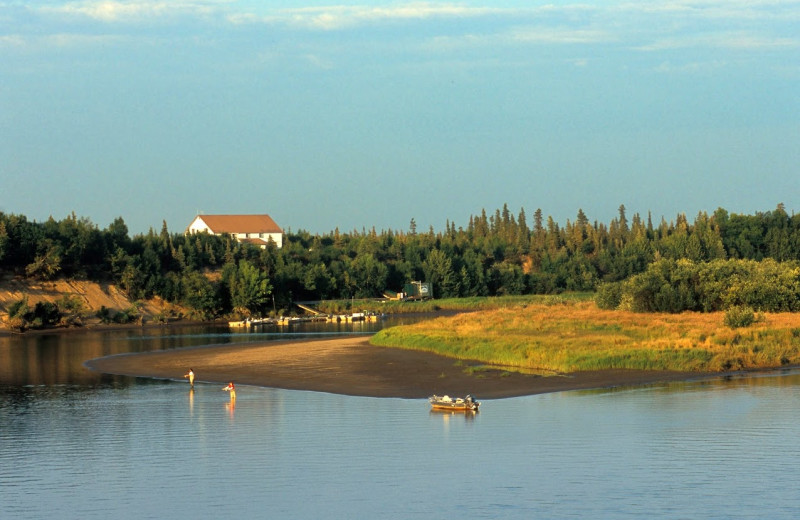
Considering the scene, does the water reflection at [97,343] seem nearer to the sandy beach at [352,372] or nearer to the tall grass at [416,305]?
the sandy beach at [352,372]

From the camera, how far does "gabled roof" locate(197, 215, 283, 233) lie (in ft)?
505

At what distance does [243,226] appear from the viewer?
155 meters

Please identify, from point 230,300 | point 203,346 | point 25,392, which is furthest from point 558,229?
point 25,392

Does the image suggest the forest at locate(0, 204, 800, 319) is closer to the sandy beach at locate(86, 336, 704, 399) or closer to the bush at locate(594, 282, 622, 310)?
the bush at locate(594, 282, 622, 310)

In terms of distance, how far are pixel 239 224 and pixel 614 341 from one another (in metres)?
114

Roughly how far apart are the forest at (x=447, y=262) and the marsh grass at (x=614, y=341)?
7.57 m

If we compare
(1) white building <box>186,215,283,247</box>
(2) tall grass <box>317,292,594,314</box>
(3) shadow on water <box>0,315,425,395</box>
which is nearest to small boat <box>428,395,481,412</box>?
(3) shadow on water <box>0,315,425,395</box>

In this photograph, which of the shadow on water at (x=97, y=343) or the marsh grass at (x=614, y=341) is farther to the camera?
the shadow on water at (x=97, y=343)

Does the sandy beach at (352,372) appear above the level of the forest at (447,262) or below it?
below

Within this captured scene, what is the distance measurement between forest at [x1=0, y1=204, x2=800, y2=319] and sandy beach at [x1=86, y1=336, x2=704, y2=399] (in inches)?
954

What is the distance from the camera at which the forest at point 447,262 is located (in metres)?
68.6

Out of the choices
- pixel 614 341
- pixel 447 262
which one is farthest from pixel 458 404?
pixel 447 262

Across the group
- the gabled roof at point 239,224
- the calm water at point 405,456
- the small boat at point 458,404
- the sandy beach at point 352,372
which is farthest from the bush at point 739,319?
the gabled roof at point 239,224

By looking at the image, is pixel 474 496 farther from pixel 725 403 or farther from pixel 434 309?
pixel 434 309
